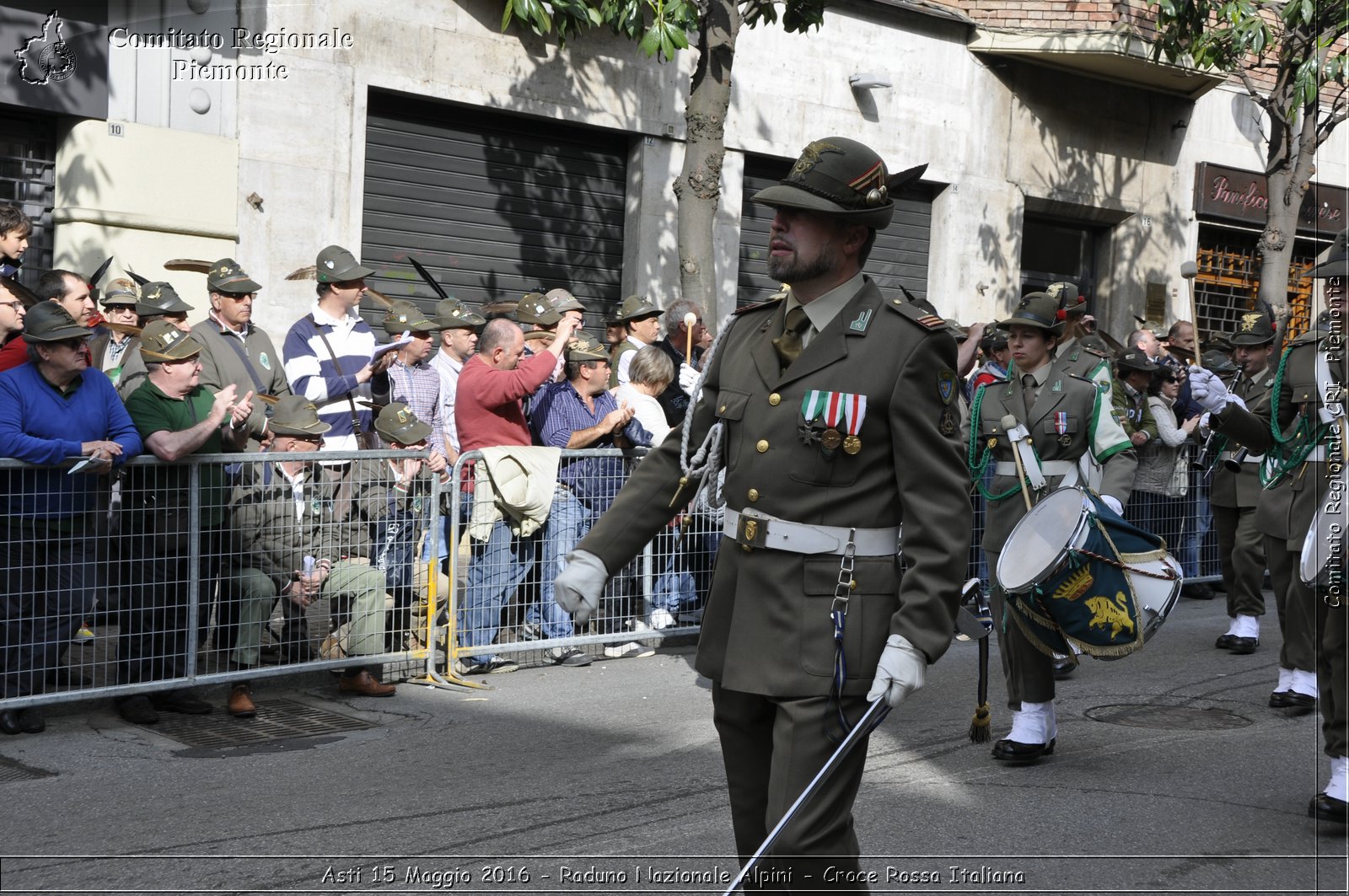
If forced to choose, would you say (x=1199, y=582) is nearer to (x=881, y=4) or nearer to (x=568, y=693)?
(x=568, y=693)

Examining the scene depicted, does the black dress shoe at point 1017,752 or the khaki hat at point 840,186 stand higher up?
the khaki hat at point 840,186

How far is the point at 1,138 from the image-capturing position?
10.9 metres

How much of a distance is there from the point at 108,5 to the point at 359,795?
25.3ft

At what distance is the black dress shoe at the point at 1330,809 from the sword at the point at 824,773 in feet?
10.4

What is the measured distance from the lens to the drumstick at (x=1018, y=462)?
7094 millimetres

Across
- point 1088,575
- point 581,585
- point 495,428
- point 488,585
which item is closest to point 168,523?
point 488,585

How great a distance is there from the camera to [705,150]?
11.5 metres

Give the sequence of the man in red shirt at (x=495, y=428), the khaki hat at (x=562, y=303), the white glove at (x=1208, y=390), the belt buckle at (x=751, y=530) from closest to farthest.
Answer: the belt buckle at (x=751, y=530), the white glove at (x=1208, y=390), the man in red shirt at (x=495, y=428), the khaki hat at (x=562, y=303)

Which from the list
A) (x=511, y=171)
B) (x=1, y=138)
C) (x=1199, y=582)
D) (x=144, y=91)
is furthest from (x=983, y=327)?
(x=1, y=138)

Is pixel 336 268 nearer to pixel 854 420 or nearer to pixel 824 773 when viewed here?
pixel 854 420

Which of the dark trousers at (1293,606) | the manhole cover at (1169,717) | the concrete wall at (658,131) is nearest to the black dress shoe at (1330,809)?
the dark trousers at (1293,606)

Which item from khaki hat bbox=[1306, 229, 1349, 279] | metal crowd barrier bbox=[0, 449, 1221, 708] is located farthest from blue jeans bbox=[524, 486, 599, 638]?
khaki hat bbox=[1306, 229, 1349, 279]

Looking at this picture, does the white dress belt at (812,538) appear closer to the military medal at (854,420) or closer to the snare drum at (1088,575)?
the military medal at (854,420)

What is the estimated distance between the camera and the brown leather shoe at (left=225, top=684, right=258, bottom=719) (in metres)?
7.32
